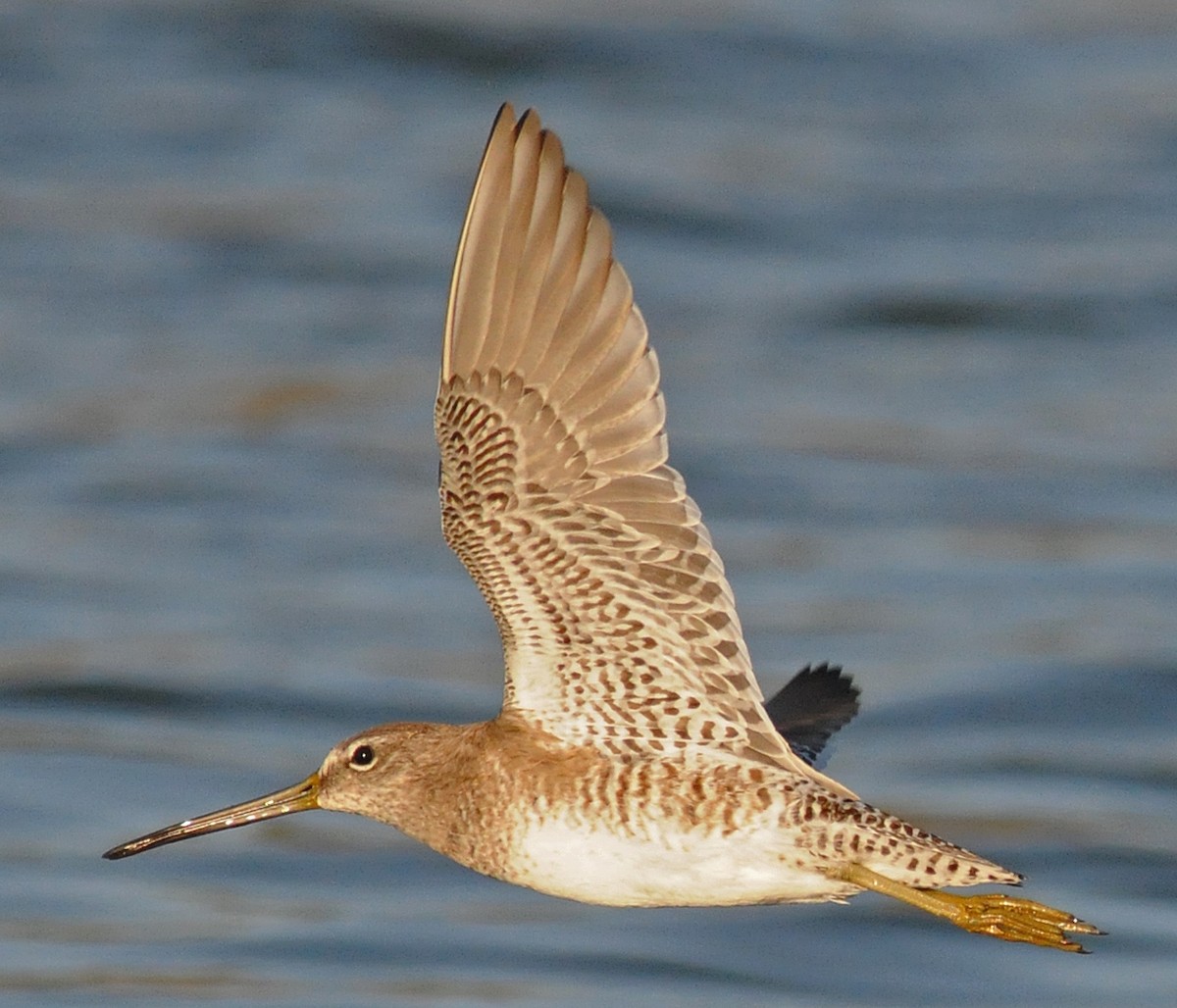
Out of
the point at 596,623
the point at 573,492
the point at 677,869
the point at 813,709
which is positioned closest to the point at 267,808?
the point at 596,623

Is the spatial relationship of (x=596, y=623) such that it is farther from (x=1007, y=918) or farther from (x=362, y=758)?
(x=1007, y=918)

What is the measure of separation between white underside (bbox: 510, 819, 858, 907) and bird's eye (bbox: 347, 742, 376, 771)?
0.91m

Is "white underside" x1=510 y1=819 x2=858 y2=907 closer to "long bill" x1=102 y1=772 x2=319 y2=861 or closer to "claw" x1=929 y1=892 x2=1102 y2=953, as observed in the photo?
"claw" x1=929 y1=892 x2=1102 y2=953

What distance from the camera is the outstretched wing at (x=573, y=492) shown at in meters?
7.98

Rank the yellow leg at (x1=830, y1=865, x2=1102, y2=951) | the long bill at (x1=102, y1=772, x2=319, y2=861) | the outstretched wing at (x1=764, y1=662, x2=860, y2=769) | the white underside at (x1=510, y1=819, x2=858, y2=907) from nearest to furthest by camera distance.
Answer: the white underside at (x1=510, y1=819, x2=858, y2=907)
the yellow leg at (x1=830, y1=865, x2=1102, y2=951)
the long bill at (x1=102, y1=772, x2=319, y2=861)
the outstretched wing at (x1=764, y1=662, x2=860, y2=769)

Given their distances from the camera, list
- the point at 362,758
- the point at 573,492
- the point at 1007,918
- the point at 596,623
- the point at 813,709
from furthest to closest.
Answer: the point at 813,709, the point at 362,758, the point at 1007,918, the point at 596,623, the point at 573,492

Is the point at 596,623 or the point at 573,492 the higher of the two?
the point at 573,492

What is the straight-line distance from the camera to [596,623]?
8.23 m

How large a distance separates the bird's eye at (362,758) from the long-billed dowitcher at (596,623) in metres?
0.52

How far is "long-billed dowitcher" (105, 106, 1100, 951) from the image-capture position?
8.00 m

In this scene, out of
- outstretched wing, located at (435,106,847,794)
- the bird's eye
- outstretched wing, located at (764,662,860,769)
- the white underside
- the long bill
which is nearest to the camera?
outstretched wing, located at (435,106,847,794)

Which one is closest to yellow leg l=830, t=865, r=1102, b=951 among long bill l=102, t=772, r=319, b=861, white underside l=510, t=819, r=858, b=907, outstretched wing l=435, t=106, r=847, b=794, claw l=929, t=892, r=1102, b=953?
claw l=929, t=892, r=1102, b=953

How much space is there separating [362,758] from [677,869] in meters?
1.29

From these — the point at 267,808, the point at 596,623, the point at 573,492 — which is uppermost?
the point at 573,492
